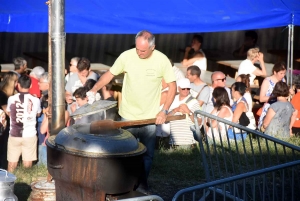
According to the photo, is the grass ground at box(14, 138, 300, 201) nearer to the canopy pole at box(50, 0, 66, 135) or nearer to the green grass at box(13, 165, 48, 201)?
the green grass at box(13, 165, 48, 201)

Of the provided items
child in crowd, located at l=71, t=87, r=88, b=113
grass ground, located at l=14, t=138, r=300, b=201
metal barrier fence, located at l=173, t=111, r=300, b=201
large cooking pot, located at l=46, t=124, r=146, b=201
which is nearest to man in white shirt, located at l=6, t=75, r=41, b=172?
grass ground, located at l=14, t=138, r=300, b=201

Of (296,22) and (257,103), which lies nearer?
(296,22)

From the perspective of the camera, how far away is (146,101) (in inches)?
287

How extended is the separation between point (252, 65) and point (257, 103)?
75 cm

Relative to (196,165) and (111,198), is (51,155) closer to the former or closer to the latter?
(111,198)

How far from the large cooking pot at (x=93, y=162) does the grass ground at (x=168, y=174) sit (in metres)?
1.57

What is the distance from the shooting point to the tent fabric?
10.2 metres

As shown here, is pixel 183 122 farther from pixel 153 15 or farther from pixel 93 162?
pixel 93 162

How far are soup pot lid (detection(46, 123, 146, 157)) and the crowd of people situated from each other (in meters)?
0.81

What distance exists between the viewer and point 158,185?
8000 mm

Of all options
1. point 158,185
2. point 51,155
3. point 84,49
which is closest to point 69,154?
point 51,155

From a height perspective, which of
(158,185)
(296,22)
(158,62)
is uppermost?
(296,22)

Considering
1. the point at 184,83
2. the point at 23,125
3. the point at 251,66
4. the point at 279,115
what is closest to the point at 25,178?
the point at 23,125

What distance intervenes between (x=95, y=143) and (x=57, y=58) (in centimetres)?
105
